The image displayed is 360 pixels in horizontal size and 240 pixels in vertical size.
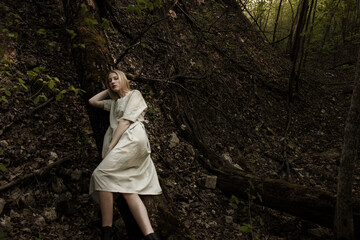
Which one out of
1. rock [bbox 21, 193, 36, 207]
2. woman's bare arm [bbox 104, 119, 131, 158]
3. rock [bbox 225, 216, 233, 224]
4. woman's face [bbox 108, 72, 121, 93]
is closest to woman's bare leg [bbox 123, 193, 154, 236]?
woman's bare arm [bbox 104, 119, 131, 158]

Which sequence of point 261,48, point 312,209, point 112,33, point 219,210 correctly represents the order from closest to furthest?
point 312,209 < point 219,210 < point 112,33 < point 261,48

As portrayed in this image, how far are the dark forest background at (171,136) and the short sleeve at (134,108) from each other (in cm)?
44

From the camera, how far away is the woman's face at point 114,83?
3057 millimetres

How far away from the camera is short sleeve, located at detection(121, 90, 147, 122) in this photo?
286 cm

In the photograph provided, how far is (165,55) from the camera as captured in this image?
256 inches

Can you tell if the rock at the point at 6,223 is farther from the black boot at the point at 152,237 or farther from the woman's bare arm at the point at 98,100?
the woman's bare arm at the point at 98,100

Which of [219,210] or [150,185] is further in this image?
[219,210]

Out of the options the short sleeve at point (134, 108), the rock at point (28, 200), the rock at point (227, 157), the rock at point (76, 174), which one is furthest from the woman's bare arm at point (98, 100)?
the rock at point (227, 157)

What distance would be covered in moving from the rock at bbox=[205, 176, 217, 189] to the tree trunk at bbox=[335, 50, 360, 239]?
1925 mm

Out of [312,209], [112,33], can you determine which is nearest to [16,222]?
[312,209]

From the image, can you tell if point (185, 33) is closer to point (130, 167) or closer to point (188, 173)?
point (188, 173)

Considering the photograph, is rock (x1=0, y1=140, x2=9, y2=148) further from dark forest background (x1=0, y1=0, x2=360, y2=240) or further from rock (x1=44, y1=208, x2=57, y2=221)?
rock (x1=44, y1=208, x2=57, y2=221)

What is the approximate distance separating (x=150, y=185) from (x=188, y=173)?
176 cm

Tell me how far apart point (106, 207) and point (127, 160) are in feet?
1.75
